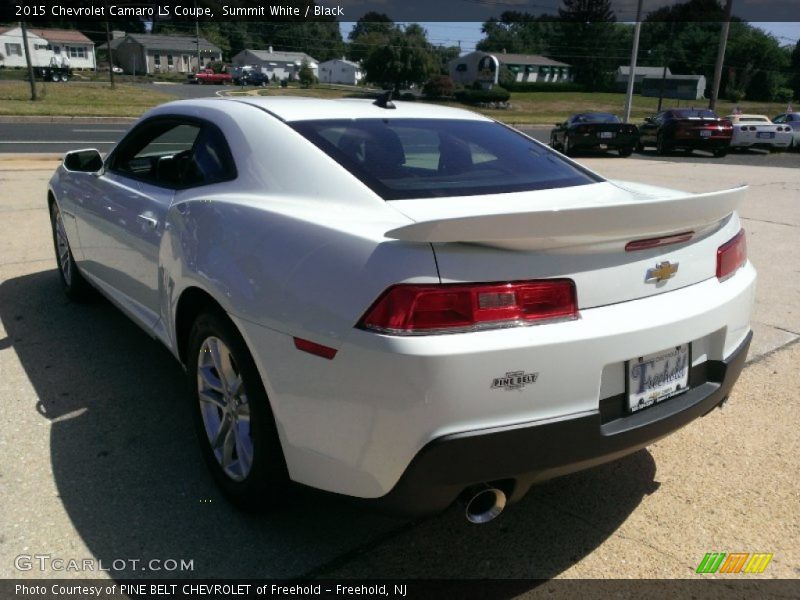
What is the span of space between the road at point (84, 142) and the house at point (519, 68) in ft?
254

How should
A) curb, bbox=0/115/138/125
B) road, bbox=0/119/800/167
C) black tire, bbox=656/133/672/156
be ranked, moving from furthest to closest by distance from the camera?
1. curb, bbox=0/115/138/125
2. black tire, bbox=656/133/672/156
3. road, bbox=0/119/800/167

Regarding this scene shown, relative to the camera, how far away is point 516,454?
77.4 inches

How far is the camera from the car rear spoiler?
1.89 metres

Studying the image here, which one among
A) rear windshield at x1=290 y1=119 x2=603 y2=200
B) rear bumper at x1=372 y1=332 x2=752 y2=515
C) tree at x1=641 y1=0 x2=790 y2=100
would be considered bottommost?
rear bumper at x1=372 y1=332 x2=752 y2=515

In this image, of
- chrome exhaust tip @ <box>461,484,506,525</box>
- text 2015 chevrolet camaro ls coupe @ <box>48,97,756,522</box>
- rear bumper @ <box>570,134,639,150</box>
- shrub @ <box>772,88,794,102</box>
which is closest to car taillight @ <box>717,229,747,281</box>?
text 2015 chevrolet camaro ls coupe @ <box>48,97,756,522</box>

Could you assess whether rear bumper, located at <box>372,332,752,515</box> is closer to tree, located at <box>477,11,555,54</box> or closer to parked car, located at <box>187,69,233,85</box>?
parked car, located at <box>187,69,233,85</box>

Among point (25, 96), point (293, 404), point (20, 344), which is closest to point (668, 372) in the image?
point (293, 404)

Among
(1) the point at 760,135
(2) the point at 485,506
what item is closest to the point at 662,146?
(1) the point at 760,135

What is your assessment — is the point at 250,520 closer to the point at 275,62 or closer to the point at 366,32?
the point at 275,62

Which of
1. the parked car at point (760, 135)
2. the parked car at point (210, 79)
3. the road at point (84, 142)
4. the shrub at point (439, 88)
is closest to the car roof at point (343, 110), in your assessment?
the road at point (84, 142)

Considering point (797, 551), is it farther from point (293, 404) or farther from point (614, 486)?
point (293, 404)

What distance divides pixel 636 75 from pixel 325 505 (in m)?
111

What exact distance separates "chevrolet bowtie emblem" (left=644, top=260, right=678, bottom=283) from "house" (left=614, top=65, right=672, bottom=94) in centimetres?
9958

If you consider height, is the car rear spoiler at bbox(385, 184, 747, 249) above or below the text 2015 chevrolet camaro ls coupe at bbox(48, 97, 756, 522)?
above
